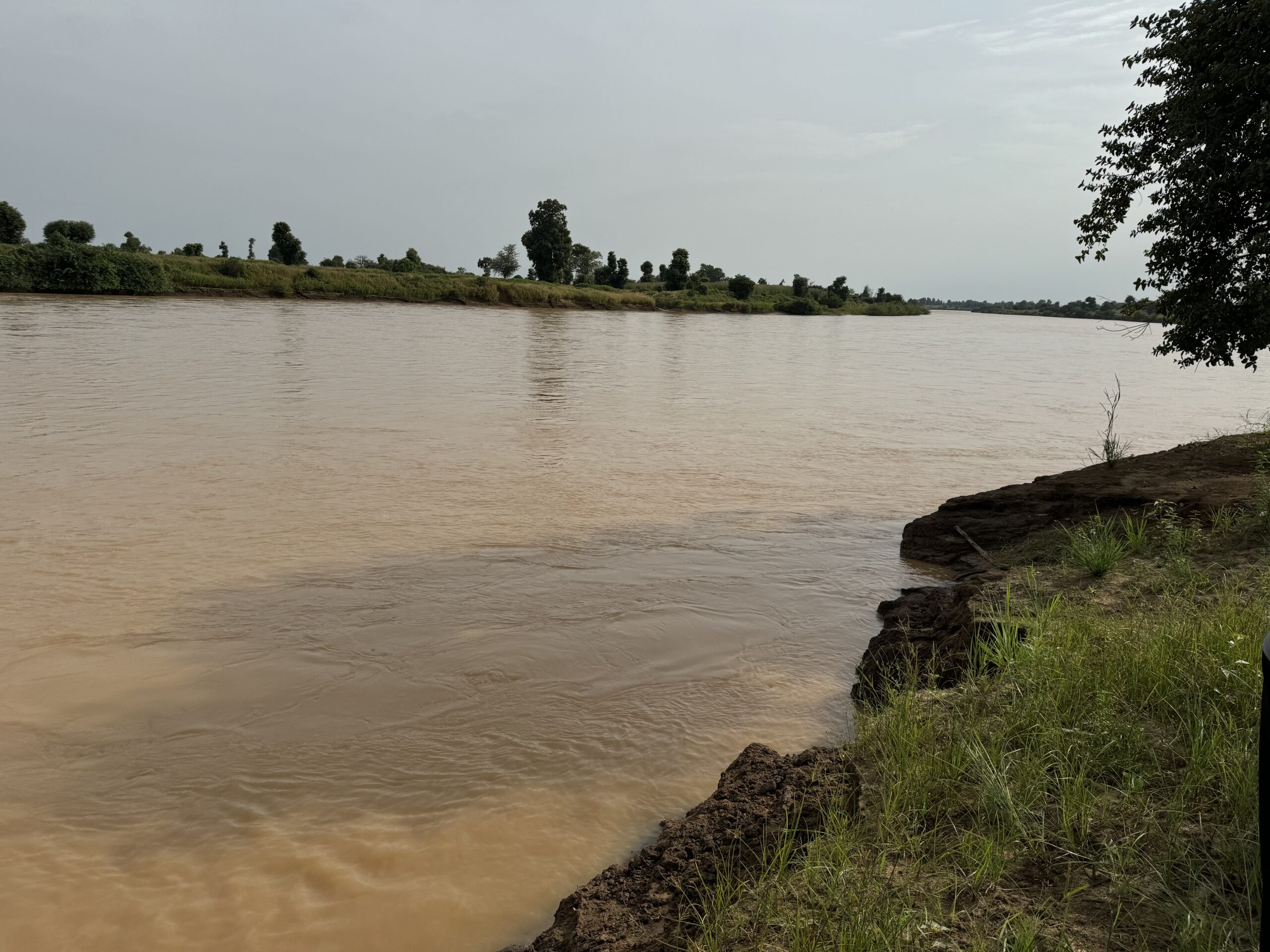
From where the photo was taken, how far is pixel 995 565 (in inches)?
277

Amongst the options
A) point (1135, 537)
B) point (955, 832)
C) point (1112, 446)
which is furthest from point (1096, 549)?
point (1112, 446)

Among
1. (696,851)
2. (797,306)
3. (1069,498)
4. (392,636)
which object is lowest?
(392,636)

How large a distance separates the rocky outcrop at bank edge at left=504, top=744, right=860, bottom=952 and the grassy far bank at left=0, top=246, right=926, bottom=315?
5412 cm

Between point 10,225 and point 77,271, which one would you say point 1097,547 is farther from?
point 10,225

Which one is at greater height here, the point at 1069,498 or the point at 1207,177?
the point at 1207,177

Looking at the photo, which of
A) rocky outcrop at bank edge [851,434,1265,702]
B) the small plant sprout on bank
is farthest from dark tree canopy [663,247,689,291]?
rocky outcrop at bank edge [851,434,1265,702]

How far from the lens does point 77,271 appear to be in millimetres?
47312

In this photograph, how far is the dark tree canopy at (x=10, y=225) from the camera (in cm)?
5553

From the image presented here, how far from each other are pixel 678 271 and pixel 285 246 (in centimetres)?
4308

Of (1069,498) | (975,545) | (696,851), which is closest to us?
(696,851)

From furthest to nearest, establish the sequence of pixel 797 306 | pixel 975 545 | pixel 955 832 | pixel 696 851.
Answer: pixel 797 306 < pixel 975 545 < pixel 696 851 < pixel 955 832

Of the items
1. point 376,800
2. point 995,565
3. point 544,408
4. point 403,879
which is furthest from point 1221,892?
point 544,408

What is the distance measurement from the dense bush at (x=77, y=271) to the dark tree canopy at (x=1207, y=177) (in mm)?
53077

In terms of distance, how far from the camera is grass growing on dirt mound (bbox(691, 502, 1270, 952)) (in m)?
2.31
